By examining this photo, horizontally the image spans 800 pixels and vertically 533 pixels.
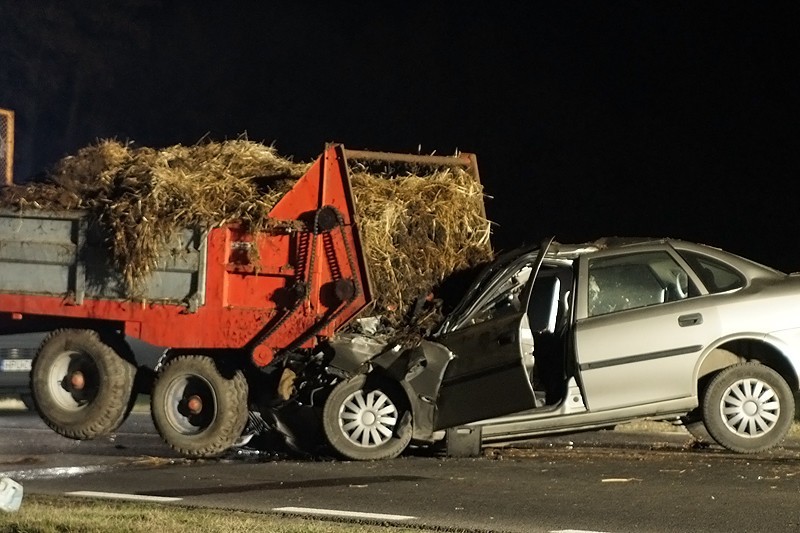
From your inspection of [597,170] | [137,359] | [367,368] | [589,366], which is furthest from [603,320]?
[597,170]

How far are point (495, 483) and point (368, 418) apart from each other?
181 centimetres

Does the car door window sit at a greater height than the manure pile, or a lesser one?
lesser

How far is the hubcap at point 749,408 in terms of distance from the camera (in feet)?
31.1

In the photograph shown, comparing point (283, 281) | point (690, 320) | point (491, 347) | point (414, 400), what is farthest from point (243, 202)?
point (690, 320)

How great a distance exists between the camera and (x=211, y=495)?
328 inches

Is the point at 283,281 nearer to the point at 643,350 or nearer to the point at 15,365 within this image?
the point at 643,350

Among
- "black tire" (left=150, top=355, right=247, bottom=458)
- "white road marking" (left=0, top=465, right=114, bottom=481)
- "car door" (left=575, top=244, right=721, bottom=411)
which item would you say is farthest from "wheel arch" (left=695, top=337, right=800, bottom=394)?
"white road marking" (left=0, top=465, right=114, bottom=481)

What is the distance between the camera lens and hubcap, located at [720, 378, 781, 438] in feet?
31.1

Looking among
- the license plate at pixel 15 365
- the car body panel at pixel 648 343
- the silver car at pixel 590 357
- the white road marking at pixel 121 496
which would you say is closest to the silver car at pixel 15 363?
the license plate at pixel 15 365

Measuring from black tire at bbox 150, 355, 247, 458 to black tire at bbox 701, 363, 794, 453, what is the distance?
4.00 meters

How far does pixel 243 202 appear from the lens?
10.8m

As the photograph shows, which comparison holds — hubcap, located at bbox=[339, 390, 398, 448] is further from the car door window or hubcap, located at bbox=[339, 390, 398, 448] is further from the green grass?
the green grass

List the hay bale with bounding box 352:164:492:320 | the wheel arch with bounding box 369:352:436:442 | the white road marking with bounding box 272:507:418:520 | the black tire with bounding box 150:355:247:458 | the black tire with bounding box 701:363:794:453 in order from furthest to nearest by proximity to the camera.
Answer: the hay bale with bounding box 352:164:492:320 → the black tire with bounding box 150:355:247:458 → the wheel arch with bounding box 369:352:436:442 → the black tire with bounding box 701:363:794:453 → the white road marking with bounding box 272:507:418:520

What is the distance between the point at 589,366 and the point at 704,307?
101 cm
